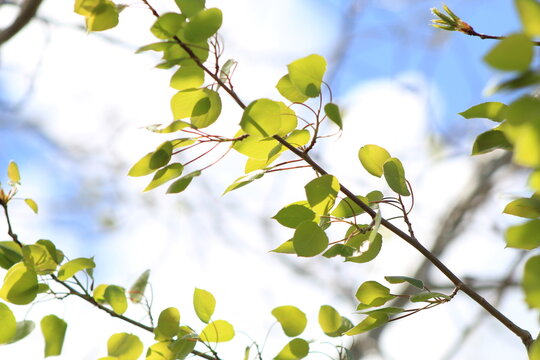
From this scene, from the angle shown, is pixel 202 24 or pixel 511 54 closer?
pixel 511 54

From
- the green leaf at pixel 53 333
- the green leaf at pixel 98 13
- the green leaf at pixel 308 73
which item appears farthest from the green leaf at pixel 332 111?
the green leaf at pixel 53 333

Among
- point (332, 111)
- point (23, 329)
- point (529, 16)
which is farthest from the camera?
point (23, 329)

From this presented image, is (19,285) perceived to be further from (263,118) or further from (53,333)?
(263,118)

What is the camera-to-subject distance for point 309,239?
31 cm

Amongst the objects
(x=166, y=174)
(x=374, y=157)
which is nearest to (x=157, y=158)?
(x=166, y=174)

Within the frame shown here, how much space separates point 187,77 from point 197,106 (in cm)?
2

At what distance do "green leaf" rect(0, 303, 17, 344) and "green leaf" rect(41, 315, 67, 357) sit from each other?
0.02 metres

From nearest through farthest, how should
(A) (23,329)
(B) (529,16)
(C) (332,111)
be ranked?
1. (B) (529,16)
2. (C) (332,111)
3. (A) (23,329)

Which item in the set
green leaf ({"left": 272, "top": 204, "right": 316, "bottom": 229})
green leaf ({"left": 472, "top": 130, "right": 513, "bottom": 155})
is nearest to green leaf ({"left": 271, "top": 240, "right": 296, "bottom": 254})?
green leaf ({"left": 272, "top": 204, "right": 316, "bottom": 229})

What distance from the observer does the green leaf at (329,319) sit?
376 millimetres

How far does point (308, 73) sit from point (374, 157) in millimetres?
73

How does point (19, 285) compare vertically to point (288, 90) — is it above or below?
below

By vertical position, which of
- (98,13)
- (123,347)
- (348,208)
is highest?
(98,13)

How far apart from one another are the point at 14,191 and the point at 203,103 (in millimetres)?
170
